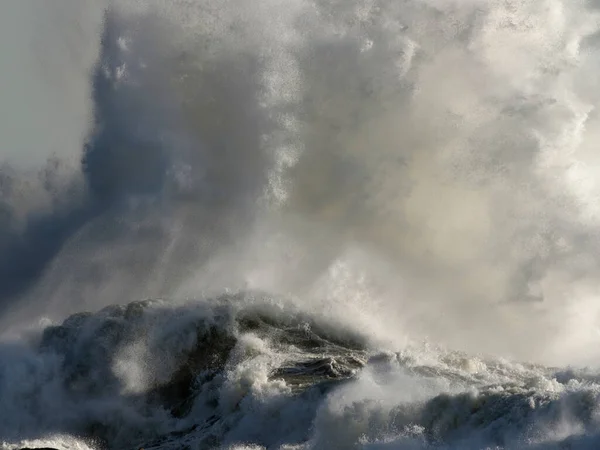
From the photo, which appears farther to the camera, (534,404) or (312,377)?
(312,377)

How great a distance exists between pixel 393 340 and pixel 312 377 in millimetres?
5562

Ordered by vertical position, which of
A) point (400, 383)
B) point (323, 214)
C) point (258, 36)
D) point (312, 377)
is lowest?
point (400, 383)

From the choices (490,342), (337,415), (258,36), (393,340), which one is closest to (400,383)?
(337,415)

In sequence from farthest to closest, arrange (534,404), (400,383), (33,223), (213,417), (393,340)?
(33,223)
(393,340)
(213,417)
(400,383)
(534,404)

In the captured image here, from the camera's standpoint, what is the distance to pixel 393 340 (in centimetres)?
2856

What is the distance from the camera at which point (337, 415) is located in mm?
19219

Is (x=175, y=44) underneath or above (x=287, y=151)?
above

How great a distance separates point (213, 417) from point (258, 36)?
54.5 ft

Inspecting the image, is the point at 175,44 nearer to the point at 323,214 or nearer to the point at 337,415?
the point at 323,214

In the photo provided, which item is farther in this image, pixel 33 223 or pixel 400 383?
pixel 33 223

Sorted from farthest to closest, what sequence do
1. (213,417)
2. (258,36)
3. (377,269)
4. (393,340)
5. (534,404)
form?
(258,36)
(377,269)
(393,340)
(213,417)
(534,404)

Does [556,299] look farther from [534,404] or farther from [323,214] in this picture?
[534,404]

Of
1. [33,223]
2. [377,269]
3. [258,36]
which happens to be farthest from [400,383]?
[33,223]

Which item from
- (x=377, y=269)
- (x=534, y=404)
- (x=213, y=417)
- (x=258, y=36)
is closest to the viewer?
(x=534, y=404)
